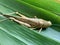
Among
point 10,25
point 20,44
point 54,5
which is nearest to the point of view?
point 20,44

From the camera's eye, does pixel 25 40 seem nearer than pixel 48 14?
Yes

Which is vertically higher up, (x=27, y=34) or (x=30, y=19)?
(x=30, y=19)

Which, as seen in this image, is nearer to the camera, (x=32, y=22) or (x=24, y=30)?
(x=24, y=30)

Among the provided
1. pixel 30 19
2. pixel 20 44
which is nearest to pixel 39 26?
pixel 30 19

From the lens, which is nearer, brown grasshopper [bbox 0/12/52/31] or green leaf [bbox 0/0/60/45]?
green leaf [bbox 0/0/60/45]

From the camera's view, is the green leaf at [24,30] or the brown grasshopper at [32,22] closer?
the green leaf at [24,30]

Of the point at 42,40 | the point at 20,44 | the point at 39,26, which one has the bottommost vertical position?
the point at 20,44

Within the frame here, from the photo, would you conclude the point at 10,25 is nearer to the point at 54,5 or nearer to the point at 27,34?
the point at 27,34

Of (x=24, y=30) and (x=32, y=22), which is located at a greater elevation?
(x=32, y=22)
